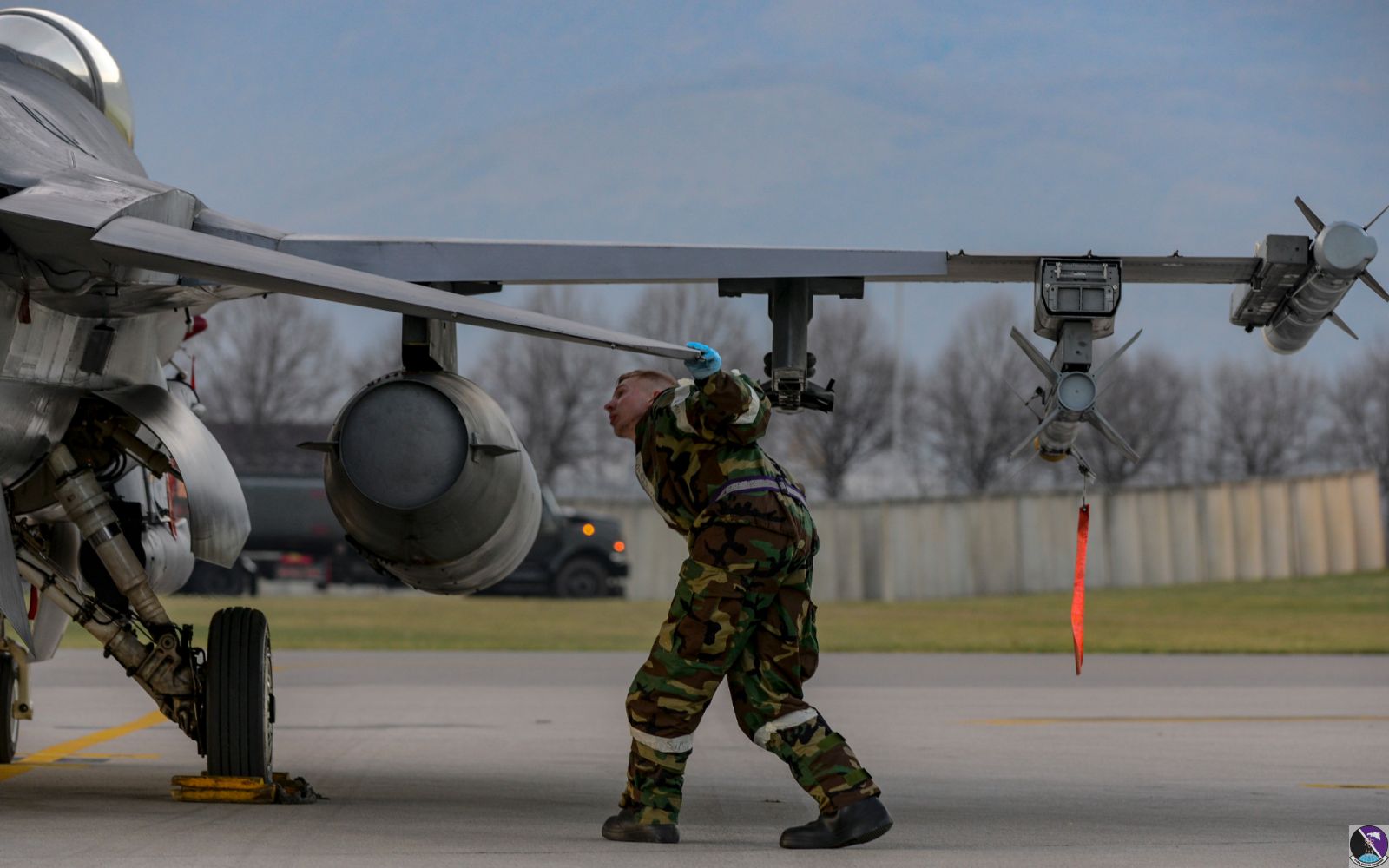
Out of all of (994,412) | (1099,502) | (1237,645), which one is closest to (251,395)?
(994,412)

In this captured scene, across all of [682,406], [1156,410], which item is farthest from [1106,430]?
Result: [1156,410]

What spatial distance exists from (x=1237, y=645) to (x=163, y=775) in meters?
20.0

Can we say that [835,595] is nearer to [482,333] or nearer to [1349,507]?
[1349,507]

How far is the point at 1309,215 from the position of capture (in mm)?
8266

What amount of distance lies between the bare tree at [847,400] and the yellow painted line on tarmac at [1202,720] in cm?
6485

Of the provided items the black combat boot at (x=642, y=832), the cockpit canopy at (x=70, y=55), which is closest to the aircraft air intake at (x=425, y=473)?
the black combat boot at (x=642, y=832)

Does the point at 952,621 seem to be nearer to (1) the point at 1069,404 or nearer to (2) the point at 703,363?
(1) the point at 1069,404

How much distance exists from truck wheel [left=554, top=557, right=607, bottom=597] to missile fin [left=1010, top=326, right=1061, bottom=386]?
3612 centimetres

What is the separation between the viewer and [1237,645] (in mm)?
26938

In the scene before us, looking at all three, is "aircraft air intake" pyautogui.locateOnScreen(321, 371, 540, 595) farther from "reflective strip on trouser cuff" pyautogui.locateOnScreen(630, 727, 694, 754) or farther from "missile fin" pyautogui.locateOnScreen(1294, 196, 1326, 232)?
"missile fin" pyautogui.locateOnScreen(1294, 196, 1326, 232)

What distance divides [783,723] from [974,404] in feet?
265

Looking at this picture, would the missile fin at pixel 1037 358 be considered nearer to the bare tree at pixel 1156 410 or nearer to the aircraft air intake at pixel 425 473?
the aircraft air intake at pixel 425 473

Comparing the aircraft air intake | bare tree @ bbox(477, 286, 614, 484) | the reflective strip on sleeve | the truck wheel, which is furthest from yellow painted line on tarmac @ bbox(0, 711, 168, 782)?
bare tree @ bbox(477, 286, 614, 484)

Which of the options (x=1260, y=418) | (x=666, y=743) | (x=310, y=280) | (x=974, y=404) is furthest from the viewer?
(x=1260, y=418)
